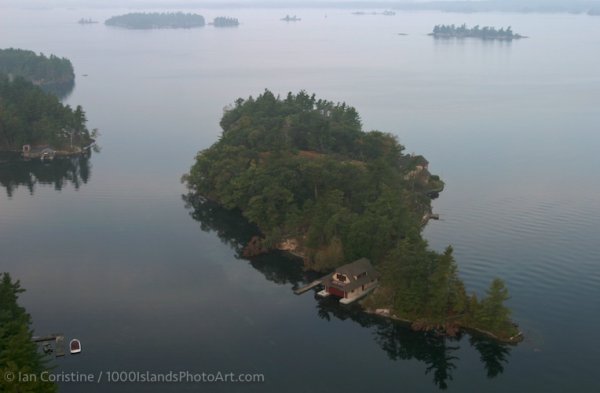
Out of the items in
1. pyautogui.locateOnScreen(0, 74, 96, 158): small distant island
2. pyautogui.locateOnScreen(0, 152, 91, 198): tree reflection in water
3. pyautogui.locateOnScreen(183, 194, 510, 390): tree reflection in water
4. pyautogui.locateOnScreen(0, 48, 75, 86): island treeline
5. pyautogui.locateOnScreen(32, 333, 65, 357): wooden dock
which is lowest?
pyautogui.locateOnScreen(183, 194, 510, 390): tree reflection in water

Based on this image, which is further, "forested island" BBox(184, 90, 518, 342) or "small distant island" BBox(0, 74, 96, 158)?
"small distant island" BBox(0, 74, 96, 158)

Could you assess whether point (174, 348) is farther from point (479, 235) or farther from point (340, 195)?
point (479, 235)

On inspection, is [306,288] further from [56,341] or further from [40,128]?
[40,128]

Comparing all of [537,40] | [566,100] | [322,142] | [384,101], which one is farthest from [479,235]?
[537,40]

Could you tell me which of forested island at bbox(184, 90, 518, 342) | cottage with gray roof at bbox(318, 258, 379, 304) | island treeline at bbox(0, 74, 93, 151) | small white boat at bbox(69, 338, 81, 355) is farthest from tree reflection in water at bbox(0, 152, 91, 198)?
cottage with gray roof at bbox(318, 258, 379, 304)

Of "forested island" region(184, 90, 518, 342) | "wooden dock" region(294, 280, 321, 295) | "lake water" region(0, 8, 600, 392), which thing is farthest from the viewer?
"wooden dock" region(294, 280, 321, 295)

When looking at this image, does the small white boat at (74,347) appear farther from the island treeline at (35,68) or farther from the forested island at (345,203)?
the island treeline at (35,68)

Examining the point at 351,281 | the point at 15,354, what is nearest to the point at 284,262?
the point at 351,281

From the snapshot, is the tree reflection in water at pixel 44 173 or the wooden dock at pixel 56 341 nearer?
the wooden dock at pixel 56 341

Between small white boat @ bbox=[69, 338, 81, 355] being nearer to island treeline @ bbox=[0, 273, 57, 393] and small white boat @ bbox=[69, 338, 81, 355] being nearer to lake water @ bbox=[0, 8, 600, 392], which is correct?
lake water @ bbox=[0, 8, 600, 392]

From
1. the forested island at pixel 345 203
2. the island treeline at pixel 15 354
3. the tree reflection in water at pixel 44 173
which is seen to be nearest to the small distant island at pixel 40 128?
the tree reflection in water at pixel 44 173
